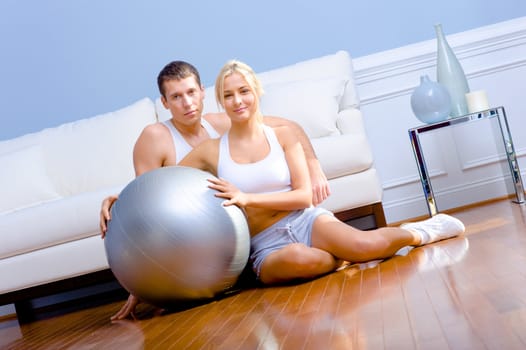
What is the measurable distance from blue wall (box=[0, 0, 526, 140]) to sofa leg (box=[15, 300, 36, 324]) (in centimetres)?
112

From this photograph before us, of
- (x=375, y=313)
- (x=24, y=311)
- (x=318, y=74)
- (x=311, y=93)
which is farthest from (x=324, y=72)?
(x=375, y=313)

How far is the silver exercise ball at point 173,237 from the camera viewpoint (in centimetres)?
242

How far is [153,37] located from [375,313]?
117 inches

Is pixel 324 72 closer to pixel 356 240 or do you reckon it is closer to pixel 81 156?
pixel 81 156

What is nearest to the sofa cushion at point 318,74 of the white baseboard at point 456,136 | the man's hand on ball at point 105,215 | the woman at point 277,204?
the white baseboard at point 456,136

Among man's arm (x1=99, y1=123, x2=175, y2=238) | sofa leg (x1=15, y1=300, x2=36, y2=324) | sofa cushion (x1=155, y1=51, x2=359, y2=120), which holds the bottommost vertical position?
sofa leg (x1=15, y1=300, x2=36, y2=324)

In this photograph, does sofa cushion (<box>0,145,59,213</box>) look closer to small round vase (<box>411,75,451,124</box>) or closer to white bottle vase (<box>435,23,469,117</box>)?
small round vase (<box>411,75,451,124</box>)

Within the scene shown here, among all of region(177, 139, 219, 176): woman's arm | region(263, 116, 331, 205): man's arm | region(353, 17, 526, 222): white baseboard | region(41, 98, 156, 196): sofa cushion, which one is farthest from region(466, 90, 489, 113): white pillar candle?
region(41, 98, 156, 196): sofa cushion

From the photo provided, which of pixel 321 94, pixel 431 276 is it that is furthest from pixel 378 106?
pixel 431 276

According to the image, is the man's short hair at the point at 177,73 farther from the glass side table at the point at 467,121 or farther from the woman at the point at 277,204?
the glass side table at the point at 467,121

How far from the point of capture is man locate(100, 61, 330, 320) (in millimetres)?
2850

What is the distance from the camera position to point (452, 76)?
12.7 feet

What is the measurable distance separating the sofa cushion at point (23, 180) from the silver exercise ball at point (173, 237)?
5.16 feet

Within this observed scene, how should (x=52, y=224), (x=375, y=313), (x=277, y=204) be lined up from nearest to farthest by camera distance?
(x=375, y=313), (x=277, y=204), (x=52, y=224)
